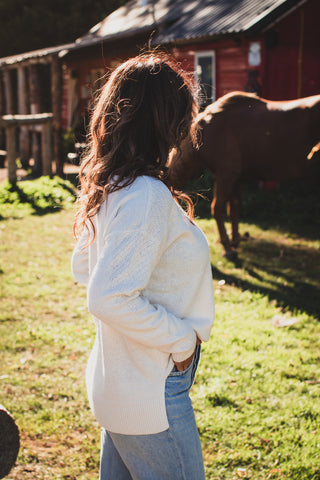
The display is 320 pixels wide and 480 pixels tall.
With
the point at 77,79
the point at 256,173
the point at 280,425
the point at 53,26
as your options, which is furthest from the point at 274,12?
the point at 53,26

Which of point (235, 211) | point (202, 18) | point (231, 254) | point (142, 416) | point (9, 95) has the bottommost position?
point (231, 254)

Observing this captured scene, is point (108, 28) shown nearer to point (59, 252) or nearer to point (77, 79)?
point (77, 79)

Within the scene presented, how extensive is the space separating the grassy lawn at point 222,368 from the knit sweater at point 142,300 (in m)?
1.60

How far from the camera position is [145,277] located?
148 cm

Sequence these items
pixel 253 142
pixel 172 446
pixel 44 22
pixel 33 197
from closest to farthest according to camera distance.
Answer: pixel 172 446 → pixel 253 142 → pixel 33 197 → pixel 44 22

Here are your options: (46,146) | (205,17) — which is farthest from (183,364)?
(205,17)

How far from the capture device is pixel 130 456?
1.63m

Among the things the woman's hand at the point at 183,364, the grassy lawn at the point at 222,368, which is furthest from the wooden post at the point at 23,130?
the woman's hand at the point at 183,364

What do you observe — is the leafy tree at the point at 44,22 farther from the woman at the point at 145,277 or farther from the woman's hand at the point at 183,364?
the woman's hand at the point at 183,364

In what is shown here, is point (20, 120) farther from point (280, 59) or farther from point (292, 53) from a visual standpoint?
point (292, 53)

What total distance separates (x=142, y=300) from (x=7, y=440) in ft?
4.83

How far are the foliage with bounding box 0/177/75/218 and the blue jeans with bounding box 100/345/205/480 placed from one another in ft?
26.8

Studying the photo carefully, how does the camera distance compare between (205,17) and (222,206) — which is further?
(205,17)

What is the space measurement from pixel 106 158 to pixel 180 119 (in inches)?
10.3
